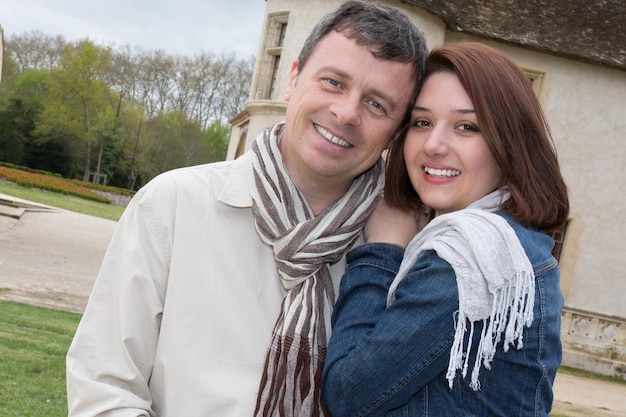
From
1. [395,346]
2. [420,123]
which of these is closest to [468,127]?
[420,123]

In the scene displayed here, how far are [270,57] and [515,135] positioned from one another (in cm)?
1822

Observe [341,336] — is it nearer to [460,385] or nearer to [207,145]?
[460,385]

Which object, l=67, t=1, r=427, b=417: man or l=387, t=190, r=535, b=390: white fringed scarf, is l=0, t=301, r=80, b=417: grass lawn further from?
A: l=387, t=190, r=535, b=390: white fringed scarf

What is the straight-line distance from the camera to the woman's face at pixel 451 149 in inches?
99.1

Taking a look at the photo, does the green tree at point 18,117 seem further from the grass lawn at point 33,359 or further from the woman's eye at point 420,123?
the woman's eye at point 420,123

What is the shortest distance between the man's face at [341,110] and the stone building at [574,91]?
651 inches

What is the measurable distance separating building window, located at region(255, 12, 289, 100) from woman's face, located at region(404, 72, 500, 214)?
1752 cm

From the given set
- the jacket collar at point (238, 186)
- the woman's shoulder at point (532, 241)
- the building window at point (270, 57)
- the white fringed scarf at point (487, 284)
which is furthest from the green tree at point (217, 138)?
the white fringed scarf at point (487, 284)

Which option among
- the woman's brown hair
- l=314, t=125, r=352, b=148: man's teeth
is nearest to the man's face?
l=314, t=125, r=352, b=148: man's teeth

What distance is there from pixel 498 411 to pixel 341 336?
1.63ft

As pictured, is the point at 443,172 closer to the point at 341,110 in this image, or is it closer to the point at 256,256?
the point at 341,110

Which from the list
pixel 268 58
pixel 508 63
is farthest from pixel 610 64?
pixel 508 63

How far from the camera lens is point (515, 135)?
8.06 feet

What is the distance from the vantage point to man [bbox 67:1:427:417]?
89.7 inches
